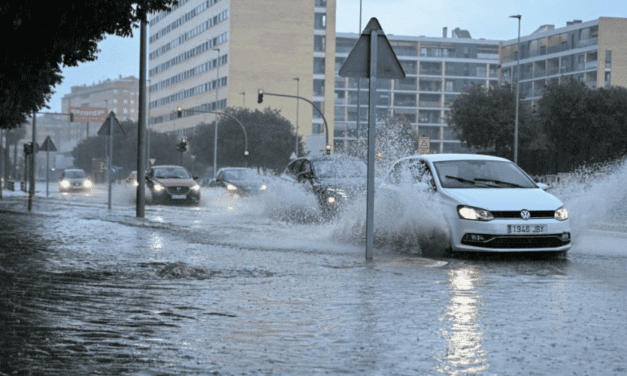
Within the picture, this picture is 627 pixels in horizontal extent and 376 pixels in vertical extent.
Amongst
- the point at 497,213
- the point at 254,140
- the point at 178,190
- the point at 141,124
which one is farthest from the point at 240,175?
the point at 254,140

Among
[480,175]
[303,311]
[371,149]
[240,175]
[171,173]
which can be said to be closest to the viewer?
[303,311]

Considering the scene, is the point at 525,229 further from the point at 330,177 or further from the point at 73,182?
the point at 73,182

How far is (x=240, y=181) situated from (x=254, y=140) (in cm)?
6183

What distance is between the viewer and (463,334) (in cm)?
680

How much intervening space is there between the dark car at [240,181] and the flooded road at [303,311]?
61.1 feet

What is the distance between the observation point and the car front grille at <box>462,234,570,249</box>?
12.4 metres

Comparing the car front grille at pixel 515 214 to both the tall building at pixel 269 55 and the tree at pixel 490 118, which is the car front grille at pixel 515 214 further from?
the tall building at pixel 269 55

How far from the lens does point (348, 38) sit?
148375 mm

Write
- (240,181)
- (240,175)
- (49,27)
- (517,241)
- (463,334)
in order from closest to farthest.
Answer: (463,334), (517,241), (49,27), (240,181), (240,175)

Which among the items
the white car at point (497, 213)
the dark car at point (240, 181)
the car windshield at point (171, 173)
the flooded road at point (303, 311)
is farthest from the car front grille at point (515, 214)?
the car windshield at point (171, 173)

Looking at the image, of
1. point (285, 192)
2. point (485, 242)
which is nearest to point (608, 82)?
point (285, 192)

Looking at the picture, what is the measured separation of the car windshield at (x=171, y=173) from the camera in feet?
119

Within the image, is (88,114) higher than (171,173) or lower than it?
higher

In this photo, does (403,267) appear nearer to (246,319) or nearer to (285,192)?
(246,319)
